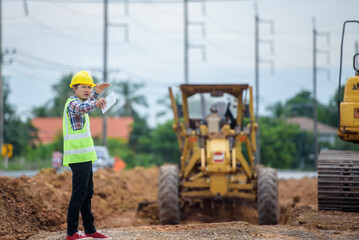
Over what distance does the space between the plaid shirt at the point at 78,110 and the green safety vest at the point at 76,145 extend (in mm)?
51

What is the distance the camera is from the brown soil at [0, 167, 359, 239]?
8.98 m

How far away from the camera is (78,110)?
7484 millimetres

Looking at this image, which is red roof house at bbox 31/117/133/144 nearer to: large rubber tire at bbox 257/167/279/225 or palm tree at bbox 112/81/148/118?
palm tree at bbox 112/81/148/118

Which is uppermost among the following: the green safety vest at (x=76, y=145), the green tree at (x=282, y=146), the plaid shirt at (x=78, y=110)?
the plaid shirt at (x=78, y=110)

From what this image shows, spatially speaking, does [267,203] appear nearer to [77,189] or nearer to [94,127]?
[77,189]

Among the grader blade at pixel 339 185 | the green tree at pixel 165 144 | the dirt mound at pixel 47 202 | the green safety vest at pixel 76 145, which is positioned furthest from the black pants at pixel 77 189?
the green tree at pixel 165 144

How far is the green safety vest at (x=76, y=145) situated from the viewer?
7578 mm

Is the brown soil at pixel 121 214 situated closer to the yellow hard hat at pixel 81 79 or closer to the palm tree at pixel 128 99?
the yellow hard hat at pixel 81 79

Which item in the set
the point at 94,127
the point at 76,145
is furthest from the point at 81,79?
the point at 94,127

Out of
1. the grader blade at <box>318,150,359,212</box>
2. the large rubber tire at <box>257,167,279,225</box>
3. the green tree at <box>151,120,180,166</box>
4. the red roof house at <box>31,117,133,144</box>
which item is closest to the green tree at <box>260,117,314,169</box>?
the green tree at <box>151,120,180,166</box>

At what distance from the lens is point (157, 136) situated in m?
53.2

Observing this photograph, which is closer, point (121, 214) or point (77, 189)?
point (77, 189)

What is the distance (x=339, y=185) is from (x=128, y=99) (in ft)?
245

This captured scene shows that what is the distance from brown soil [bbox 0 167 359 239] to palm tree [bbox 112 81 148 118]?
64495 millimetres
